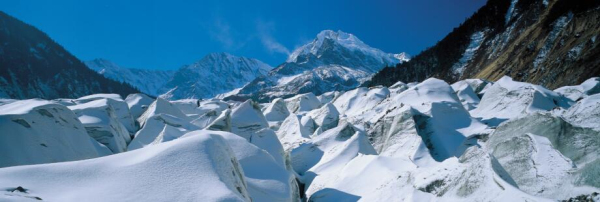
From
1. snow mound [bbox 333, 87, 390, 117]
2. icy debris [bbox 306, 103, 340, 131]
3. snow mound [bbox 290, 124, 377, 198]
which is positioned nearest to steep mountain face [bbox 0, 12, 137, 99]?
snow mound [bbox 333, 87, 390, 117]

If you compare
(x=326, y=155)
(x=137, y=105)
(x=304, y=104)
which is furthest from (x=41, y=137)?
(x=304, y=104)

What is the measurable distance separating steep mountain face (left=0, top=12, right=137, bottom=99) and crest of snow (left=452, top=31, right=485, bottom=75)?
159078mm

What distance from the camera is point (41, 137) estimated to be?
17.2 metres

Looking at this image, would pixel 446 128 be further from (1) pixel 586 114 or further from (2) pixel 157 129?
(2) pixel 157 129

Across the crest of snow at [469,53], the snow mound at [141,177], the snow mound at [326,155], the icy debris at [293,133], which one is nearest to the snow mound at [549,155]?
the snow mound at [141,177]

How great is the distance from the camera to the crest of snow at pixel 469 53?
4070 inches

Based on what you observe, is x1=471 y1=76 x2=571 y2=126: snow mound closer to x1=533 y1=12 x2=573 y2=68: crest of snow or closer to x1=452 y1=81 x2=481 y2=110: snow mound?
x1=452 y1=81 x2=481 y2=110: snow mound

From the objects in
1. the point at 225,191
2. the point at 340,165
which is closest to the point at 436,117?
the point at 340,165

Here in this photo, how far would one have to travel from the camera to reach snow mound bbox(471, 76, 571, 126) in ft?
88.6

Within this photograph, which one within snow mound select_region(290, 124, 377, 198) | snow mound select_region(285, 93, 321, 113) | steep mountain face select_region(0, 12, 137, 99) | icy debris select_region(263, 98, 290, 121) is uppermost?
steep mountain face select_region(0, 12, 137, 99)

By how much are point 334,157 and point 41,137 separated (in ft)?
62.8

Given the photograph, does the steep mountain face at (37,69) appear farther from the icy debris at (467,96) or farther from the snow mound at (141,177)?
the icy debris at (467,96)

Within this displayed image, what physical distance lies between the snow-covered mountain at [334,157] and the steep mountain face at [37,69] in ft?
432

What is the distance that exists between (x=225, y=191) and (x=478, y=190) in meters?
7.28
